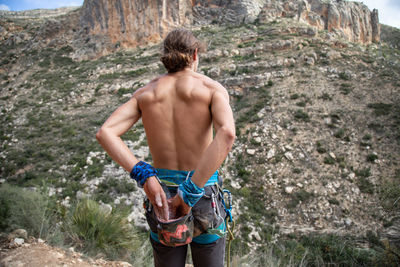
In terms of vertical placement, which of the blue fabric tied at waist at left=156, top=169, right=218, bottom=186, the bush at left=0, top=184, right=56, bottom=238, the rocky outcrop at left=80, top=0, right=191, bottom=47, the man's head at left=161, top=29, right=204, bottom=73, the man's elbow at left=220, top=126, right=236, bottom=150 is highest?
the rocky outcrop at left=80, top=0, right=191, bottom=47

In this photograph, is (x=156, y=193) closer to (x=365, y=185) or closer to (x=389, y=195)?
(x=389, y=195)

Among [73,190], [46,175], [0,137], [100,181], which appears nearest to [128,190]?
[100,181]

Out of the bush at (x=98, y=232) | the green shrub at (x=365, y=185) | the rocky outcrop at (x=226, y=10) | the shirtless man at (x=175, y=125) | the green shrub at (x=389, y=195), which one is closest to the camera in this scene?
the shirtless man at (x=175, y=125)

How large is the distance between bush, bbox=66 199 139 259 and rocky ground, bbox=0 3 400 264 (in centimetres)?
275

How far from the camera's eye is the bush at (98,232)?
309 centimetres

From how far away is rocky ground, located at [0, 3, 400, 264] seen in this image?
684cm

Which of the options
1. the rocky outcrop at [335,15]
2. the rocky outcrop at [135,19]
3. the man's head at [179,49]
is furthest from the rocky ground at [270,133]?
the man's head at [179,49]

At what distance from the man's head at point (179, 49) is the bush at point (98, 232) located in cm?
276

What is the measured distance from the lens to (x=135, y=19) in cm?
2041

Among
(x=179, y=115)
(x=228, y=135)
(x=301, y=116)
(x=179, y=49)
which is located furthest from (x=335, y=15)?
(x=228, y=135)

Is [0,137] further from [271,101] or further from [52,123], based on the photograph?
[271,101]

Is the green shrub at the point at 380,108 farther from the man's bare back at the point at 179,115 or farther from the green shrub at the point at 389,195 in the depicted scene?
the man's bare back at the point at 179,115

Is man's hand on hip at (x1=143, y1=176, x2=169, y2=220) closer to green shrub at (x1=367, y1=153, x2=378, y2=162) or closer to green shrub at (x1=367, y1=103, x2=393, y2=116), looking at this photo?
green shrub at (x1=367, y1=153, x2=378, y2=162)

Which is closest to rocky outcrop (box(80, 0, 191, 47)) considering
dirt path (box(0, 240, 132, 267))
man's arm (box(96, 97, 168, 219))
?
dirt path (box(0, 240, 132, 267))
